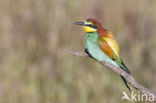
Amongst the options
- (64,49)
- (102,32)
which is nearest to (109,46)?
(102,32)

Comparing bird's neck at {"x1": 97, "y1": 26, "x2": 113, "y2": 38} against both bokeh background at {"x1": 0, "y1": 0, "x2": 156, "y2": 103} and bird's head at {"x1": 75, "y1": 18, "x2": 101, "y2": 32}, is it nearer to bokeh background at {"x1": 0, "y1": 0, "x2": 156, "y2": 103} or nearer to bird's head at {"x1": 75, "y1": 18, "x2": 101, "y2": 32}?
bird's head at {"x1": 75, "y1": 18, "x2": 101, "y2": 32}

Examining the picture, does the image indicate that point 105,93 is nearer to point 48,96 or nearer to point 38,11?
point 48,96

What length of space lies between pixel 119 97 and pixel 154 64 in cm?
66

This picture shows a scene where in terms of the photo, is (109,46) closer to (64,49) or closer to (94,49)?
(94,49)

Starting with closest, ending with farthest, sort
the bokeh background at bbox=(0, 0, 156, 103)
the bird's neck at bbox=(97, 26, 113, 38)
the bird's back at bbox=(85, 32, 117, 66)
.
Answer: the bird's neck at bbox=(97, 26, 113, 38) < the bird's back at bbox=(85, 32, 117, 66) < the bokeh background at bbox=(0, 0, 156, 103)

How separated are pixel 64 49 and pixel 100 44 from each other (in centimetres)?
145

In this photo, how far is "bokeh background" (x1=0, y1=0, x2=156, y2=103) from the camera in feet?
10.6

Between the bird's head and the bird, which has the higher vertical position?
the bird's head

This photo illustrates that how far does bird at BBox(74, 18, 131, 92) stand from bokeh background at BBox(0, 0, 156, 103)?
0.78 meters

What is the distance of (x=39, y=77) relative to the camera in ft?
11.4

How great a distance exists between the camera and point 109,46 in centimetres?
226

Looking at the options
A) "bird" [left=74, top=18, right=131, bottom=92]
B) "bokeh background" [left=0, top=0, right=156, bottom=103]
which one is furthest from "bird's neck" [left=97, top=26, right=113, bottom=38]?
"bokeh background" [left=0, top=0, right=156, bottom=103]

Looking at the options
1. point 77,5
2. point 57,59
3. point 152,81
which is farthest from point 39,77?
point 77,5

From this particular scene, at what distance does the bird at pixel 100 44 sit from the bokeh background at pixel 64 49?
0.78 metres
